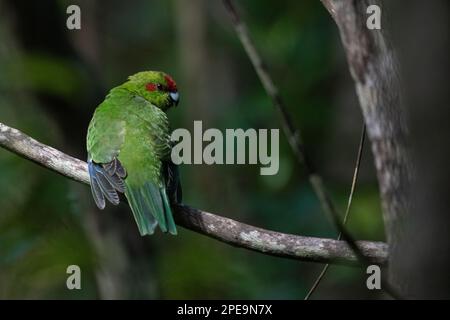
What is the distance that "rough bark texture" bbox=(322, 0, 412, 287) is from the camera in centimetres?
245

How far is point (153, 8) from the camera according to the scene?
31.1 ft

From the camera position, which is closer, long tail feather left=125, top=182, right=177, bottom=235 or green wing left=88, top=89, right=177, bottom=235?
long tail feather left=125, top=182, right=177, bottom=235

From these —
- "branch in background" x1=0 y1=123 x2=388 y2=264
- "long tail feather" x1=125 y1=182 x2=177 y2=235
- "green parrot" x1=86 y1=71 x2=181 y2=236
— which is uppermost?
"green parrot" x1=86 y1=71 x2=181 y2=236

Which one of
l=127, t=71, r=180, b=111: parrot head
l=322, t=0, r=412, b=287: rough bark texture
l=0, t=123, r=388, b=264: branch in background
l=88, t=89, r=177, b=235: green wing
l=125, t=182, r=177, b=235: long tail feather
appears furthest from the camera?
l=127, t=71, r=180, b=111: parrot head

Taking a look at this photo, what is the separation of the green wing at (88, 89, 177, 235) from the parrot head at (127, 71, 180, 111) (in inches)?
9.8

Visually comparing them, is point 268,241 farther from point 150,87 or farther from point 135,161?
point 150,87

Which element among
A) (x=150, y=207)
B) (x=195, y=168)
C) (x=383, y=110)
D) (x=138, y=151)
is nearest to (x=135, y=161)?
(x=138, y=151)

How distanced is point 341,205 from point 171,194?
8.49 feet

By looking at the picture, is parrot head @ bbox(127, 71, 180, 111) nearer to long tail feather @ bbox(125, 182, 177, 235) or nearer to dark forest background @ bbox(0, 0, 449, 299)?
long tail feather @ bbox(125, 182, 177, 235)

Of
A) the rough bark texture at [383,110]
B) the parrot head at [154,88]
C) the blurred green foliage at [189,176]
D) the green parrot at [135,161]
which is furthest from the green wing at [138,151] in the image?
the rough bark texture at [383,110]

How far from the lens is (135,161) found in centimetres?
376

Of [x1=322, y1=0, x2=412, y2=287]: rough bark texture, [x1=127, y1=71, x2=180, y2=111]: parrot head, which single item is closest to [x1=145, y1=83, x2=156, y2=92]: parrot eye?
[x1=127, y1=71, x2=180, y2=111]: parrot head
